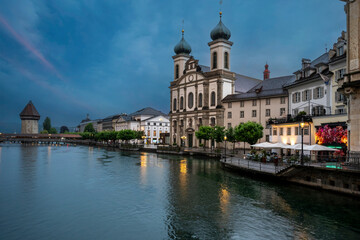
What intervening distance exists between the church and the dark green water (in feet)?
155

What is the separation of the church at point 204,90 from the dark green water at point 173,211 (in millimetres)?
47161

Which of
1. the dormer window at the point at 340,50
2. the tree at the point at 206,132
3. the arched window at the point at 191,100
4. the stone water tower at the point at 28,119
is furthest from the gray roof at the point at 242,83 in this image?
the stone water tower at the point at 28,119

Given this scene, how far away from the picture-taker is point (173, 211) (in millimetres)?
20359

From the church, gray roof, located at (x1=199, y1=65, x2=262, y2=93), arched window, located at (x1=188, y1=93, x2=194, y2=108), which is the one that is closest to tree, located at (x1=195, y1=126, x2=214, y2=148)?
the church

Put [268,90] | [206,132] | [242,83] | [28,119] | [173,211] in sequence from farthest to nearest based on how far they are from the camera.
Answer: [28,119]
[242,83]
[206,132]
[268,90]
[173,211]

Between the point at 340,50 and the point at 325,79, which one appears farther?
the point at 325,79

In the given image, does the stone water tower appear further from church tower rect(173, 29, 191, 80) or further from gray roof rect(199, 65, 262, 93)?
gray roof rect(199, 65, 262, 93)

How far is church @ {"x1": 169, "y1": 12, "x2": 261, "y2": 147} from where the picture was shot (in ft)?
253

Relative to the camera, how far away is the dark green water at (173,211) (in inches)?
640

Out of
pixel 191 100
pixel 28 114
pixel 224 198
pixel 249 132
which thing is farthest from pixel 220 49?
pixel 28 114

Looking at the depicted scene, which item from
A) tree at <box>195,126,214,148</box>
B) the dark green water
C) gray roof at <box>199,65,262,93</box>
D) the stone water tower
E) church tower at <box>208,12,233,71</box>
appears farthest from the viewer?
the stone water tower

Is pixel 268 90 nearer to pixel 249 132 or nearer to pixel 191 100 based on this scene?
pixel 249 132

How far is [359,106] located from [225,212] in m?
14.5

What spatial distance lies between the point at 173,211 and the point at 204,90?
203 feet
